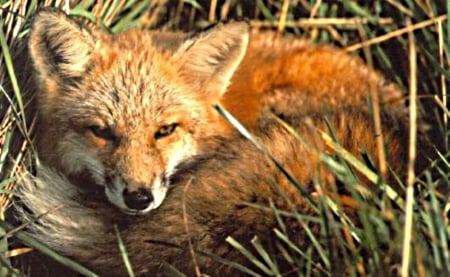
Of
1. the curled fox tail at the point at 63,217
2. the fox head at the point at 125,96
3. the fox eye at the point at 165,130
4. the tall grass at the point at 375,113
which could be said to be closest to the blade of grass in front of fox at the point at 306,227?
the tall grass at the point at 375,113

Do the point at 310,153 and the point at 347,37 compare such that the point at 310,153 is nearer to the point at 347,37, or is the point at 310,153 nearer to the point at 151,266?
the point at 151,266

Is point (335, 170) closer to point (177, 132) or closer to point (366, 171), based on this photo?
point (366, 171)

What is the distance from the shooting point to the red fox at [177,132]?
106 inches

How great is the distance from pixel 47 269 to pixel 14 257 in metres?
0.16

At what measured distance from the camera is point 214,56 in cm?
383

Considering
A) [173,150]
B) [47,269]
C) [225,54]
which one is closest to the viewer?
[47,269]

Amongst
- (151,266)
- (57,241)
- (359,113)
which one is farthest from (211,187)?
(359,113)

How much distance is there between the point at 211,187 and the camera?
2.77 m

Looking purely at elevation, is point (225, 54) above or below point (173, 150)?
above

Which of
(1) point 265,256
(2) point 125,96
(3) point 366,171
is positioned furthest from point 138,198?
(3) point 366,171

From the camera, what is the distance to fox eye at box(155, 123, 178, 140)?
3.58 metres

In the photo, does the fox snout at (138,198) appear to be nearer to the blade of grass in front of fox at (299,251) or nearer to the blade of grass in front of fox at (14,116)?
the blade of grass in front of fox at (14,116)

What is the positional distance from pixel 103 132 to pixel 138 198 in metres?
0.43

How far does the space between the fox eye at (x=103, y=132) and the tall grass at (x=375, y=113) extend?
28 cm
